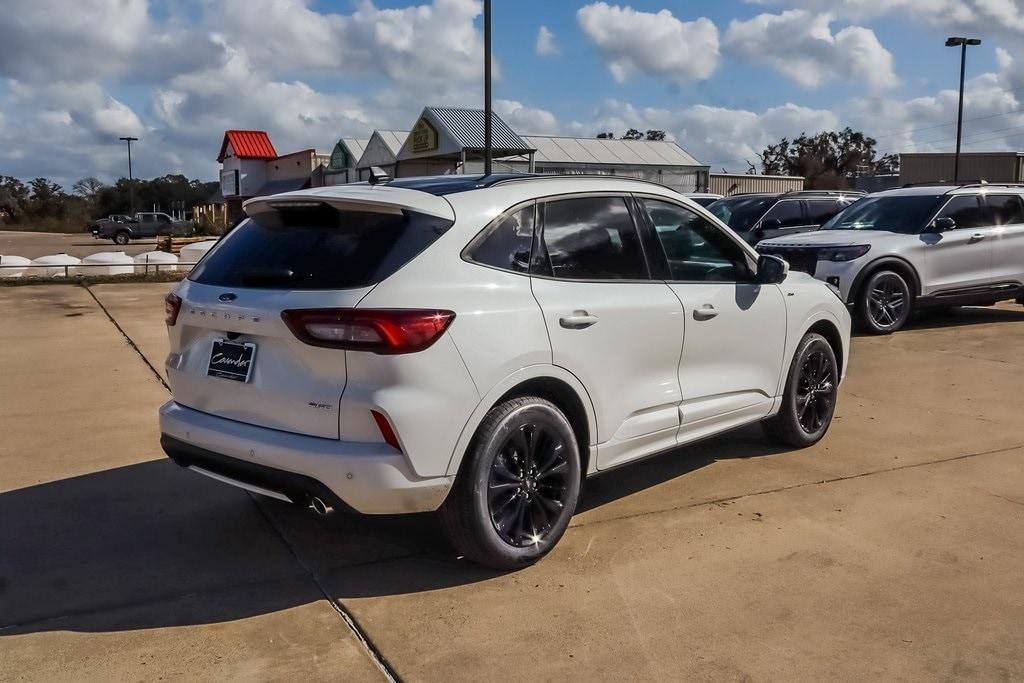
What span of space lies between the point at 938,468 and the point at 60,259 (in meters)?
17.4

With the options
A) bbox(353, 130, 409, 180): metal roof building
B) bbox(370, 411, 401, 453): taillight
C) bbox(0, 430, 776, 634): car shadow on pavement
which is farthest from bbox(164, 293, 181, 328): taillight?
bbox(353, 130, 409, 180): metal roof building

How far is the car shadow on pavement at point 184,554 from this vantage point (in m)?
3.70

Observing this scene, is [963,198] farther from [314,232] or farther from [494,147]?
[494,147]

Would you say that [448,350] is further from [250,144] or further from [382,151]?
[250,144]

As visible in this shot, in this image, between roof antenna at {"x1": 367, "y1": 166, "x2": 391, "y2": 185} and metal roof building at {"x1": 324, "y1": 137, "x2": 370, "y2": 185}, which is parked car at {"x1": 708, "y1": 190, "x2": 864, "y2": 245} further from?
→ metal roof building at {"x1": 324, "y1": 137, "x2": 370, "y2": 185}

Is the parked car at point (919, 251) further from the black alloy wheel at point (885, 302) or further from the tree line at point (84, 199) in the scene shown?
the tree line at point (84, 199)

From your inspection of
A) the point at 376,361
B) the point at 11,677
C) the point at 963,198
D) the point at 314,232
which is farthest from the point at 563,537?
the point at 963,198

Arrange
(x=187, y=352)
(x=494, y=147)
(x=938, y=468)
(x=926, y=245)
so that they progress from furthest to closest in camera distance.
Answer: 1. (x=494, y=147)
2. (x=926, y=245)
3. (x=938, y=468)
4. (x=187, y=352)

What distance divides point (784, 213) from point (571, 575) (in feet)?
41.6

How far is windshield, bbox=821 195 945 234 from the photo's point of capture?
452 inches

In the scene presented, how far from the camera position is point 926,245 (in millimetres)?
11086

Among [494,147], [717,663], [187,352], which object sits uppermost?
[494,147]

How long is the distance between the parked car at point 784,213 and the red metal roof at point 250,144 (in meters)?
47.4

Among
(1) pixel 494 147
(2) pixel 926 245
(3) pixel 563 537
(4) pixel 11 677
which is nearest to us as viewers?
(4) pixel 11 677
